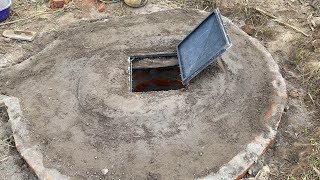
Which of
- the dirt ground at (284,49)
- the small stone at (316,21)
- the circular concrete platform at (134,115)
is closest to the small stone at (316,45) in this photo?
the dirt ground at (284,49)

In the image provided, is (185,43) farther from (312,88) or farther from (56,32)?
(56,32)

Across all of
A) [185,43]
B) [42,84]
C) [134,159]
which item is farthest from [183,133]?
[42,84]

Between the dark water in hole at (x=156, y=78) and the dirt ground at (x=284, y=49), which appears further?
the dark water in hole at (x=156, y=78)

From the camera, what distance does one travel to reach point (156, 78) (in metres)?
5.05

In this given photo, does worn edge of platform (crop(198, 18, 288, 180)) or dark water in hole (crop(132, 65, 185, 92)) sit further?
dark water in hole (crop(132, 65, 185, 92))

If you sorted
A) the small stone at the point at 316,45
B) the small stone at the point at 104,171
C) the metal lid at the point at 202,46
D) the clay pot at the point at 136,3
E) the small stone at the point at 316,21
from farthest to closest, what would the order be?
the clay pot at the point at 136,3 < the small stone at the point at 316,21 < the small stone at the point at 316,45 < the metal lid at the point at 202,46 < the small stone at the point at 104,171

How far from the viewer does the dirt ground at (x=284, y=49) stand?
371cm

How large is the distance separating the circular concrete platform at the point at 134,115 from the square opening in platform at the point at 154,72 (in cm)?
12

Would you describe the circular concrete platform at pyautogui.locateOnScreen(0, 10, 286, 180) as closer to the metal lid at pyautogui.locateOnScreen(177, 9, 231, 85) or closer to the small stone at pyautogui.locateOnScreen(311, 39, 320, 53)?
the metal lid at pyautogui.locateOnScreen(177, 9, 231, 85)

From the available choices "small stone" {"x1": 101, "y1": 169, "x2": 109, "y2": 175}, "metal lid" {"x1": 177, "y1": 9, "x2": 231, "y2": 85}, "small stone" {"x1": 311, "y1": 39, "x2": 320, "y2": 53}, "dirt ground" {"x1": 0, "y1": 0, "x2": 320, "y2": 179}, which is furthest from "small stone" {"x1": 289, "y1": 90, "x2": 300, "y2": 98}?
"small stone" {"x1": 101, "y1": 169, "x2": 109, "y2": 175}

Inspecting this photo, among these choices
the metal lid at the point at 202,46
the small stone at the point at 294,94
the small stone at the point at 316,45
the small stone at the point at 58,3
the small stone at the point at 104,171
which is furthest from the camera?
the small stone at the point at 58,3

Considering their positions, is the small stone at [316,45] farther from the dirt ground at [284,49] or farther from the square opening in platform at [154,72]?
the square opening in platform at [154,72]

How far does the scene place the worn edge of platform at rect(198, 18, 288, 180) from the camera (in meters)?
3.42

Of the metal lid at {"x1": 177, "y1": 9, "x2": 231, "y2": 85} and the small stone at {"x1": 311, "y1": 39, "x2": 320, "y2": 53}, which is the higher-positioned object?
the metal lid at {"x1": 177, "y1": 9, "x2": 231, "y2": 85}
